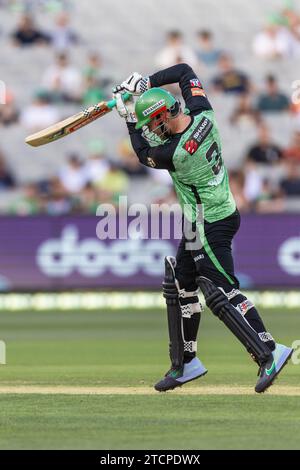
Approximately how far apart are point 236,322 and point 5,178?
9.95 meters

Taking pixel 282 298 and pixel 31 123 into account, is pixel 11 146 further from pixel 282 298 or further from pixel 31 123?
pixel 282 298

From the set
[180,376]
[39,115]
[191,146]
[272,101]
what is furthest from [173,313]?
[272,101]

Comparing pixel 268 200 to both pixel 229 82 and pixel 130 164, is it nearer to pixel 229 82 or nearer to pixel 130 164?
pixel 130 164

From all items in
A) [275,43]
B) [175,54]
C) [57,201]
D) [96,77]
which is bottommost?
[57,201]

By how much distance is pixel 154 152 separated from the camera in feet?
21.9

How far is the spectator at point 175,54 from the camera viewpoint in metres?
17.3

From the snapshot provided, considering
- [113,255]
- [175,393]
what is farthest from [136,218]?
[175,393]

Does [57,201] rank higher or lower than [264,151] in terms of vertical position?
lower

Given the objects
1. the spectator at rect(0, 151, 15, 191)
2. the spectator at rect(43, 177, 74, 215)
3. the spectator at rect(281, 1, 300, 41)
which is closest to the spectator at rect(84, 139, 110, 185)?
the spectator at rect(43, 177, 74, 215)

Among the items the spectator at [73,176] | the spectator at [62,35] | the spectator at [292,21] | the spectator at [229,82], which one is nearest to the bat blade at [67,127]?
the spectator at [73,176]

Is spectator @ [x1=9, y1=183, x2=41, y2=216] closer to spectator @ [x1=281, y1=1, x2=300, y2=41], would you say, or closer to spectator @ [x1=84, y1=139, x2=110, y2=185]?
spectator @ [x1=84, y1=139, x2=110, y2=185]

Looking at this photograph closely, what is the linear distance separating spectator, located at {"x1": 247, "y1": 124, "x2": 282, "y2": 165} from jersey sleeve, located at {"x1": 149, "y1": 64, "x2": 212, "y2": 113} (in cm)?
903

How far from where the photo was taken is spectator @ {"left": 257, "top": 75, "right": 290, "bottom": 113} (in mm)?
17109

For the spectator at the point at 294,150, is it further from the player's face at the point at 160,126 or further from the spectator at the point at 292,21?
the player's face at the point at 160,126
